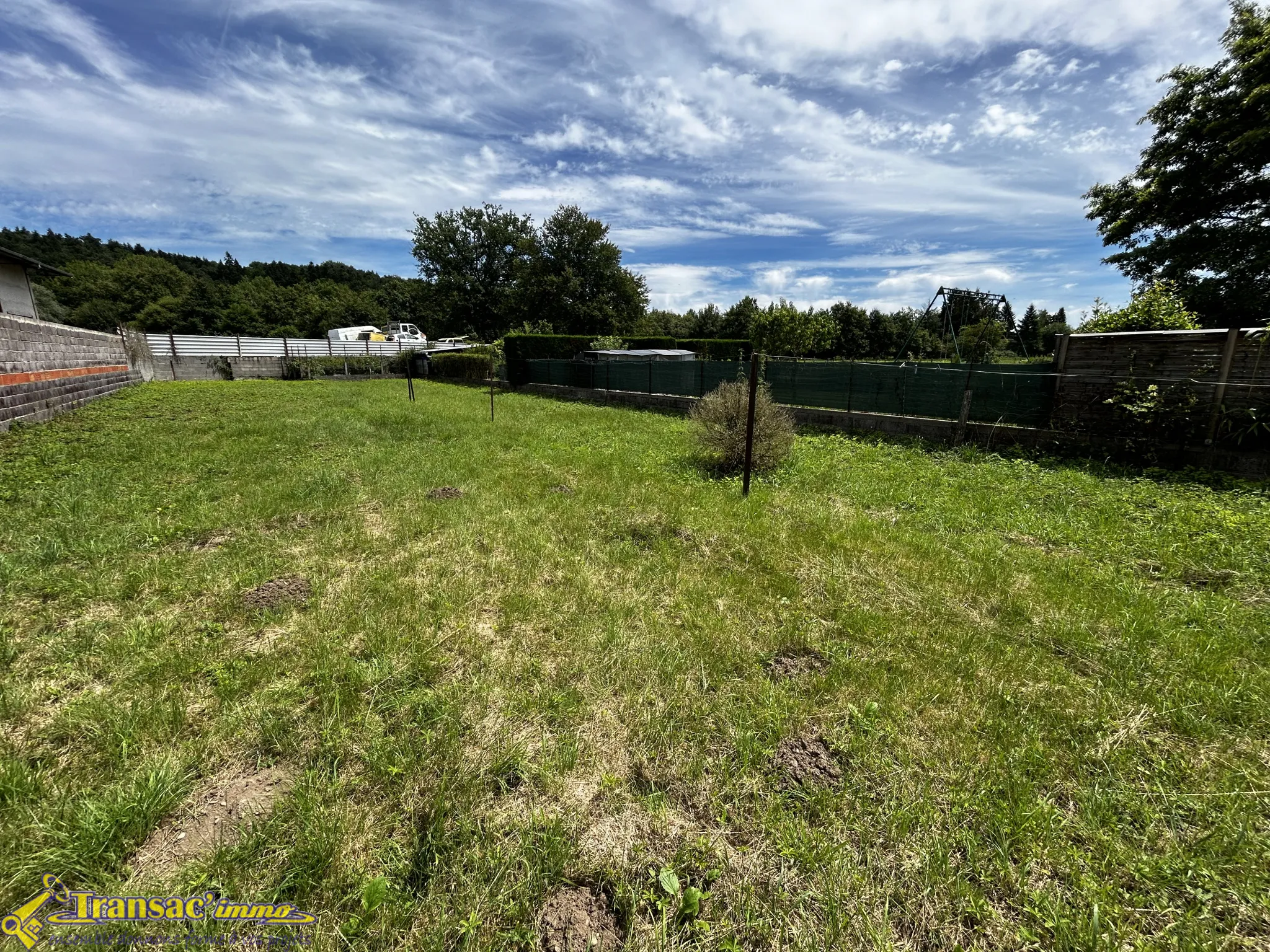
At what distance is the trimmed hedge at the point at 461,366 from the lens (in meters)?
23.6

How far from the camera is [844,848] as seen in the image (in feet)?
5.68

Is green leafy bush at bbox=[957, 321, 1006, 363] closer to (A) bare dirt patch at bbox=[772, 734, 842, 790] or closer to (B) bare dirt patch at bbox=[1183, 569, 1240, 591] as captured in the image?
(B) bare dirt patch at bbox=[1183, 569, 1240, 591]

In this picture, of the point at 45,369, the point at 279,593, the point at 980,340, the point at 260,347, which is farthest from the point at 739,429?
the point at 260,347

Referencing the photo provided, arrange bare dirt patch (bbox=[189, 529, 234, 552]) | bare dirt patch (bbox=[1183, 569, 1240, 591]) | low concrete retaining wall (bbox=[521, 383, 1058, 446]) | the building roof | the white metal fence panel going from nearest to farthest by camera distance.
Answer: bare dirt patch (bbox=[1183, 569, 1240, 591]) → bare dirt patch (bbox=[189, 529, 234, 552]) → low concrete retaining wall (bbox=[521, 383, 1058, 446]) → the building roof → the white metal fence panel

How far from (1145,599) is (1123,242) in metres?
26.0

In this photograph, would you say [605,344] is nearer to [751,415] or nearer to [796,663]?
[751,415]

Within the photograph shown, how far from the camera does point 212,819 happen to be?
68.8 inches

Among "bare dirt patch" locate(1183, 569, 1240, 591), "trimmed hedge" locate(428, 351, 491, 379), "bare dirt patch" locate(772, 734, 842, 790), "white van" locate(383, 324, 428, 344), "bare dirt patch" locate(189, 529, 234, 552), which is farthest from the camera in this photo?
"white van" locate(383, 324, 428, 344)

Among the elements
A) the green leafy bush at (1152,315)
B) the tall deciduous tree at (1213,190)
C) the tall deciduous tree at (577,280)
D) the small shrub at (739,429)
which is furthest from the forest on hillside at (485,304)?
the small shrub at (739,429)

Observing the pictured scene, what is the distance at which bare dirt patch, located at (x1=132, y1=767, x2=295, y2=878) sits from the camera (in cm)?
160

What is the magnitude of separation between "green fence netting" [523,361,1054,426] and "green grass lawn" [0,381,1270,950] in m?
3.82

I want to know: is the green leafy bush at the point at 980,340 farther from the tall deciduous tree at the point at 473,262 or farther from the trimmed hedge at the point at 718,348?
the tall deciduous tree at the point at 473,262

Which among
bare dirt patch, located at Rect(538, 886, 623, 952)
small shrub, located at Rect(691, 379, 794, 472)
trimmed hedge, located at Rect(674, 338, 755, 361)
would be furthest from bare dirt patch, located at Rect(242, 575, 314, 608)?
trimmed hedge, located at Rect(674, 338, 755, 361)

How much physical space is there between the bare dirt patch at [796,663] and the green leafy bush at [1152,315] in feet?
32.3
